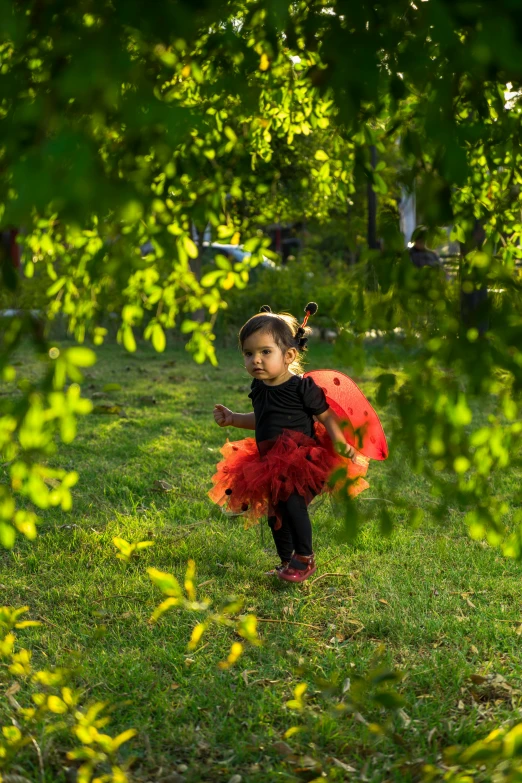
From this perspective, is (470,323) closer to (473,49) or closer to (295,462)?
(473,49)

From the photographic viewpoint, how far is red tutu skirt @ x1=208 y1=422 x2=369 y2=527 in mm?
4203

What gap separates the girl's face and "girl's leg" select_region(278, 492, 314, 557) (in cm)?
59

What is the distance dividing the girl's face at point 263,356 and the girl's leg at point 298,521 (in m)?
0.59

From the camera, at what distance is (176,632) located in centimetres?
364

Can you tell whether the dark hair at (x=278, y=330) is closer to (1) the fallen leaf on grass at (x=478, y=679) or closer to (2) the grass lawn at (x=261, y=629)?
(2) the grass lawn at (x=261, y=629)

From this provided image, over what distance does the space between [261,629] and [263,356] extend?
4.14 ft

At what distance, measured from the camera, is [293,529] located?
14.1 feet

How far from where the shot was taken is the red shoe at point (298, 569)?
164 inches

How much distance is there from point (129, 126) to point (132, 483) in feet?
14.1

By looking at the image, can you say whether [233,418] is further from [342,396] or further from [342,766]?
[342,766]

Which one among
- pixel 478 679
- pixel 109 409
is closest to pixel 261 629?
pixel 478 679

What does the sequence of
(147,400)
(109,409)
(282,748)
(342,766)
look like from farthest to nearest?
(147,400)
(109,409)
(282,748)
(342,766)

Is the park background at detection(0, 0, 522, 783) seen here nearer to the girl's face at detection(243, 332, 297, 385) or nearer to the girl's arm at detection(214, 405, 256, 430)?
the girl's arm at detection(214, 405, 256, 430)

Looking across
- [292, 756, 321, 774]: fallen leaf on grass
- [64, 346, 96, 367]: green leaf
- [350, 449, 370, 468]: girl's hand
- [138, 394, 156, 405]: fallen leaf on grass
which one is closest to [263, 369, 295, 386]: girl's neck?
[350, 449, 370, 468]: girl's hand
